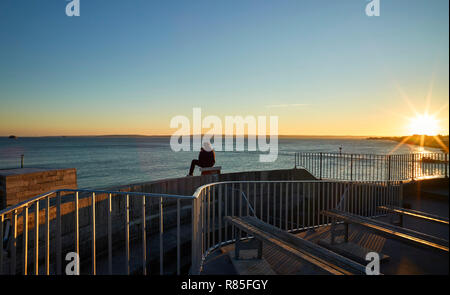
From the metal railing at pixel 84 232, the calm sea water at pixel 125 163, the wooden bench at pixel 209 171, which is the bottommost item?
the calm sea water at pixel 125 163

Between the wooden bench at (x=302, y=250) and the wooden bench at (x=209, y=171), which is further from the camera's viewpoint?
the wooden bench at (x=209, y=171)

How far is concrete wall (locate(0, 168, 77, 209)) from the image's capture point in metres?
6.07

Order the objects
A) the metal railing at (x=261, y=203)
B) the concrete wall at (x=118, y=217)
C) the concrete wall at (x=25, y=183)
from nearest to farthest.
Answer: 1. the metal railing at (x=261, y=203)
2. the concrete wall at (x=118, y=217)
3. the concrete wall at (x=25, y=183)

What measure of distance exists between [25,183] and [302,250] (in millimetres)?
6566

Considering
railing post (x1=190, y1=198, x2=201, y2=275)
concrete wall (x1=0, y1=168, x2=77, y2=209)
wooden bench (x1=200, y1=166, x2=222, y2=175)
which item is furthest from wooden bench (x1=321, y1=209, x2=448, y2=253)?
concrete wall (x1=0, y1=168, x2=77, y2=209)

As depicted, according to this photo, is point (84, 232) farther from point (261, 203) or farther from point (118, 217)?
point (261, 203)

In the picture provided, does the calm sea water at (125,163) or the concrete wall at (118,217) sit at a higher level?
the concrete wall at (118,217)

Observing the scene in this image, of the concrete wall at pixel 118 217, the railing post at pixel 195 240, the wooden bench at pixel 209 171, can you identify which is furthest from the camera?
the wooden bench at pixel 209 171

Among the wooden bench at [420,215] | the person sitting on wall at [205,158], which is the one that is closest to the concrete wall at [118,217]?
the person sitting on wall at [205,158]

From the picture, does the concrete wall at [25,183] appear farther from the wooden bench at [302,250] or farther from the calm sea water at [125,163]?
the calm sea water at [125,163]

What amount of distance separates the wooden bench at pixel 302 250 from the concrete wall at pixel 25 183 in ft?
17.5

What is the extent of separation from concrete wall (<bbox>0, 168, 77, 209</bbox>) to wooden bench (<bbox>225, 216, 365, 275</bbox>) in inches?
210

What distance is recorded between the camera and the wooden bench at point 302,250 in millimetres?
2637
